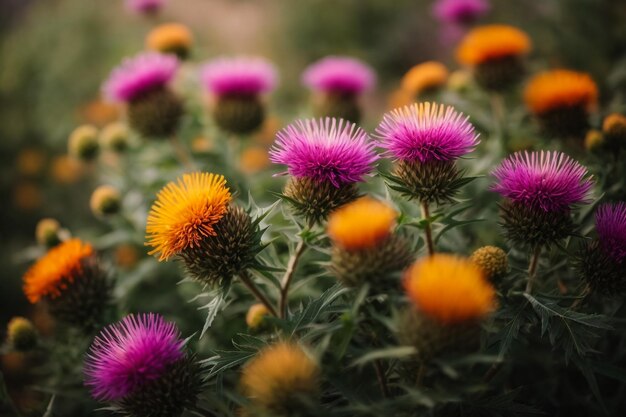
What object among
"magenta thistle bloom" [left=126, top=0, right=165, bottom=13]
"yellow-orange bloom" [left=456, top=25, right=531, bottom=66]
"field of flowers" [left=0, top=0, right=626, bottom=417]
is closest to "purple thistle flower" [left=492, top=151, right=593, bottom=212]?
"field of flowers" [left=0, top=0, right=626, bottom=417]

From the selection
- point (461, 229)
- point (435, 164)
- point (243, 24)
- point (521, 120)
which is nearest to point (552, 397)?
point (461, 229)

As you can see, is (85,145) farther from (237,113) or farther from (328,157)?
(328,157)

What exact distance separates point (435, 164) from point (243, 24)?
9.82 meters

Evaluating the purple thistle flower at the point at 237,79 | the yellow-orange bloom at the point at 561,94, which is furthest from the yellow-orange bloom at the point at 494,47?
the purple thistle flower at the point at 237,79

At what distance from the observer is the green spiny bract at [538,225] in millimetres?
2066

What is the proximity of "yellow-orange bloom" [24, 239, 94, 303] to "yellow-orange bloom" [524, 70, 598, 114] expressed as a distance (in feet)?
10.6

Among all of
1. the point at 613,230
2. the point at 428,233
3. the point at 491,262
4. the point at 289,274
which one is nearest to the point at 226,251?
the point at 289,274

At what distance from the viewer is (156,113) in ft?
11.8

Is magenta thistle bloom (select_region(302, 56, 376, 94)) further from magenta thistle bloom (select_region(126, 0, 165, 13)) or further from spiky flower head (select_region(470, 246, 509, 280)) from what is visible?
spiky flower head (select_region(470, 246, 509, 280))

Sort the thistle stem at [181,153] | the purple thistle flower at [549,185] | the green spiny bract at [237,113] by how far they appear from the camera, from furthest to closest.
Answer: the green spiny bract at [237,113], the thistle stem at [181,153], the purple thistle flower at [549,185]

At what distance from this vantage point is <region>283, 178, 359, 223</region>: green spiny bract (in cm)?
210

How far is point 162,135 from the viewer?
3.71 meters

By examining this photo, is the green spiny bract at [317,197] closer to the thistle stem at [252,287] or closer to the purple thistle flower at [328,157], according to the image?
the purple thistle flower at [328,157]

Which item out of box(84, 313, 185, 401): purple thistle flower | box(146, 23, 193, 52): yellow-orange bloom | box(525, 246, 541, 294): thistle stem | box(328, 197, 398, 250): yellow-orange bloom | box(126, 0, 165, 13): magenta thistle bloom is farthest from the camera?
box(126, 0, 165, 13): magenta thistle bloom
